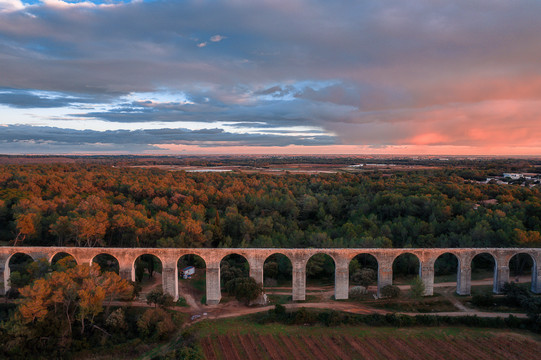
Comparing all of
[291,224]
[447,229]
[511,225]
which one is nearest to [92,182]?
[291,224]

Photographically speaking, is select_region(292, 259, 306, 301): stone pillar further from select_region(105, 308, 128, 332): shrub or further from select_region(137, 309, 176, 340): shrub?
select_region(105, 308, 128, 332): shrub

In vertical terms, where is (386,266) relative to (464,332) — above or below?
above

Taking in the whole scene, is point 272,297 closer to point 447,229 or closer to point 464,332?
point 464,332

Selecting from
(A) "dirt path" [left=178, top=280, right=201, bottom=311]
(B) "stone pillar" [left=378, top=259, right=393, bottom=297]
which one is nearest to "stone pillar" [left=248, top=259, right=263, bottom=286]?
(A) "dirt path" [left=178, top=280, right=201, bottom=311]

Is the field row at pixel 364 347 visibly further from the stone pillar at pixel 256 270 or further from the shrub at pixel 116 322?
the shrub at pixel 116 322

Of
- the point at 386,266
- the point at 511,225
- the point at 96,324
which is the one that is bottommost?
the point at 96,324

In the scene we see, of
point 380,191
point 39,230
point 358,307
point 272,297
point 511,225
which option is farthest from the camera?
point 380,191
